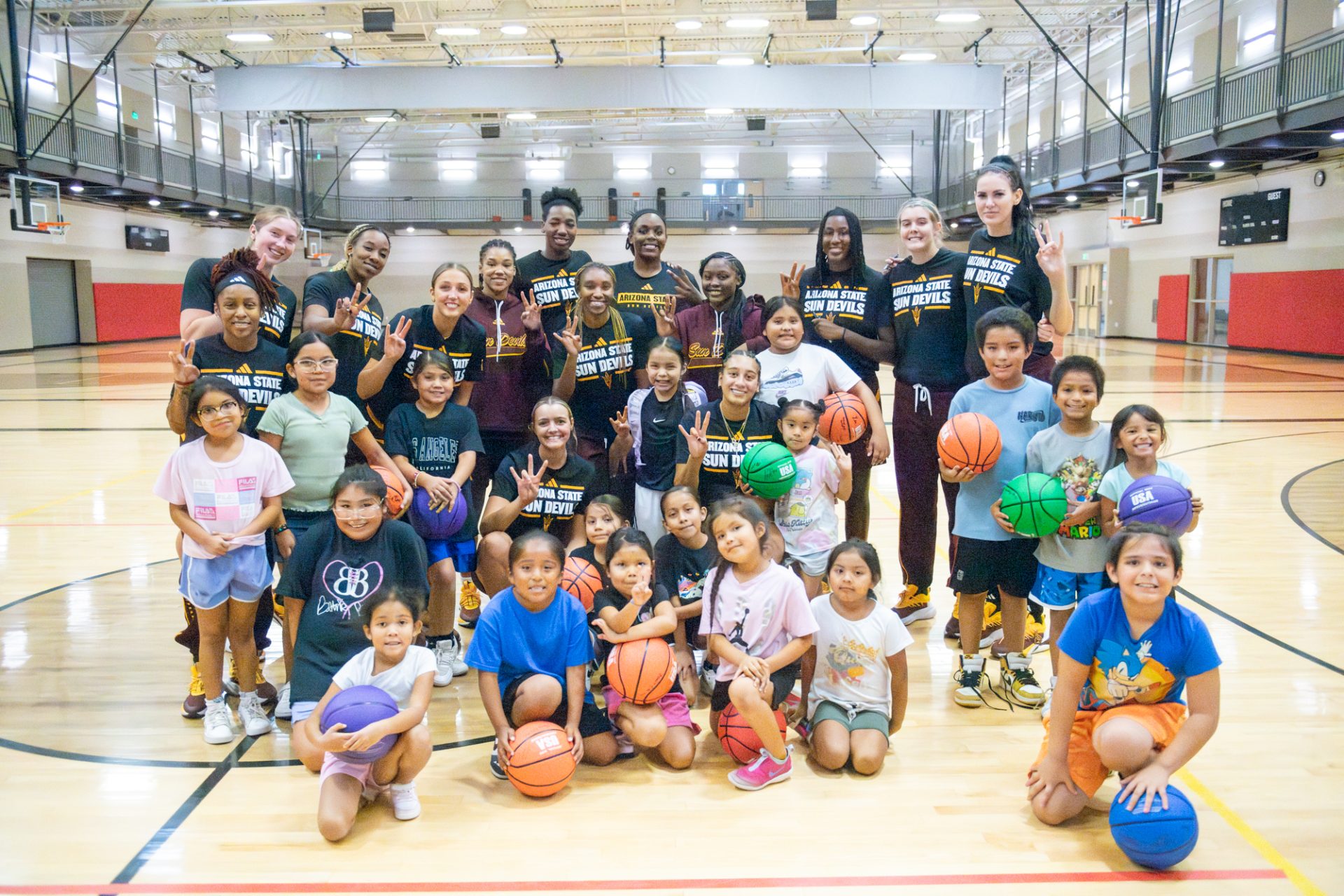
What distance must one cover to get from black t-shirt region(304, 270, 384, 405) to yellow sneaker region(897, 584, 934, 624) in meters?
2.66

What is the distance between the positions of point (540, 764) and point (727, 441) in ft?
5.13

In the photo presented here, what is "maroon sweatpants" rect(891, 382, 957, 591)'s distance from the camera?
442 cm

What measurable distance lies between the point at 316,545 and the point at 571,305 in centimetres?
189

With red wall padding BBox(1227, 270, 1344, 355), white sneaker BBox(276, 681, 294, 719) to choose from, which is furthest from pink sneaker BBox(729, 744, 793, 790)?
red wall padding BBox(1227, 270, 1344, 355)

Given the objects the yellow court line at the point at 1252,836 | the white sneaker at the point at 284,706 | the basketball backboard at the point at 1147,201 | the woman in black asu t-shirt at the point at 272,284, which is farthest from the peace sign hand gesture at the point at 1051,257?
the basketball backboard at the point at 1147,201

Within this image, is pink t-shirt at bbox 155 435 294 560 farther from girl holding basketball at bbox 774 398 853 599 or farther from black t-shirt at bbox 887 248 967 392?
black t-shirt at bbox 887 248 967 392

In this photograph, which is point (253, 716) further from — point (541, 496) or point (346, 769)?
point (541, 496)

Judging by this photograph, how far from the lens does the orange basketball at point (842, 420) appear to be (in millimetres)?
4152

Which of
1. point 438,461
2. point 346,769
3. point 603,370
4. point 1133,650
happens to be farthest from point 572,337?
point 1133,650

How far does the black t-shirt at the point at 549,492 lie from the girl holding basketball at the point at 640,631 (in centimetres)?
63

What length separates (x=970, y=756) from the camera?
329 centimetres

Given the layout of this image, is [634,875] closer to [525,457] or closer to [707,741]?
[707,741]

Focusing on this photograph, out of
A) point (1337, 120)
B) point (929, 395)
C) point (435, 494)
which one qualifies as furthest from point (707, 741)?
point (1337, 120)

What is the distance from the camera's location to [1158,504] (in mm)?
3102
